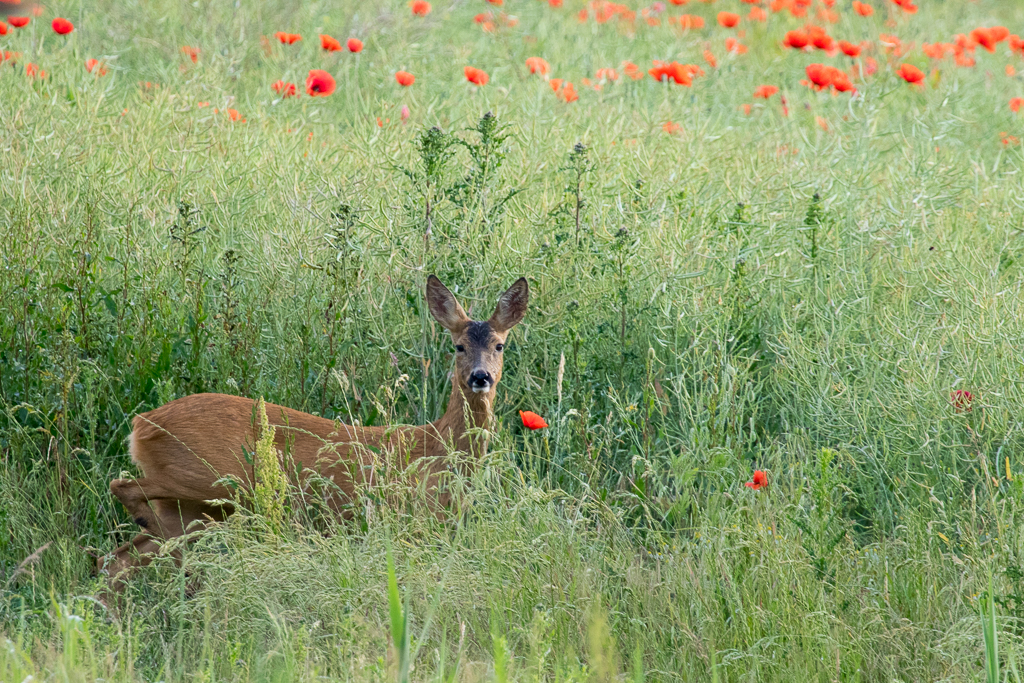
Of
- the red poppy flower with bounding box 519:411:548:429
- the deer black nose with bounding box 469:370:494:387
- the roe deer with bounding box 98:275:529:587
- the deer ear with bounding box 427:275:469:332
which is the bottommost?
the roe deer with bounding box 98:275:529:587

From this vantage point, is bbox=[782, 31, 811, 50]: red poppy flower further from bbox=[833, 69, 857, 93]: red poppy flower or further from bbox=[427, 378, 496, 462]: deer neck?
bbox=[427, 378, 496, 462]: deer neck

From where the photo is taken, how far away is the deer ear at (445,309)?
4.20 meters

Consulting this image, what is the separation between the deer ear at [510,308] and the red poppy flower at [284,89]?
9.65 feet

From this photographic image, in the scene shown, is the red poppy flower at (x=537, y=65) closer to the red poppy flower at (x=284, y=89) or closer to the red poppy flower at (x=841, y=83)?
the red poppy flower at (x=284, y=89)

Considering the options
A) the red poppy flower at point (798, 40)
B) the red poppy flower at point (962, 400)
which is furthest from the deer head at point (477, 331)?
the red poppy flower at point (798, 40)

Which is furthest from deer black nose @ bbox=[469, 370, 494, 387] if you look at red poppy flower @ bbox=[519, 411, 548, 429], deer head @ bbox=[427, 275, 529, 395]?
red poppy flower @ bbox=[519, 411, 548, 429]

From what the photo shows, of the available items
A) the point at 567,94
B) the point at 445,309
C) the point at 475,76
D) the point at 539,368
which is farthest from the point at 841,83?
the point at 445,309

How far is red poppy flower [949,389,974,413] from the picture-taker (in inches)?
142

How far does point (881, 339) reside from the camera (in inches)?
169

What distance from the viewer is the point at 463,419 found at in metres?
4.14

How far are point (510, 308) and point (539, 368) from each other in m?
0.44

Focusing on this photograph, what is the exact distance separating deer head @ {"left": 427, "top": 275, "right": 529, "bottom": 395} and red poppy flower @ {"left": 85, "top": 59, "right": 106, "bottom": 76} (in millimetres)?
3166

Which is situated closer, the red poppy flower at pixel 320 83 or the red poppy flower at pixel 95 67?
the red poppy flower at pixel 320 83

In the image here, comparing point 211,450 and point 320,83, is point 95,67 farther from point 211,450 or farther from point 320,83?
point 211,450
